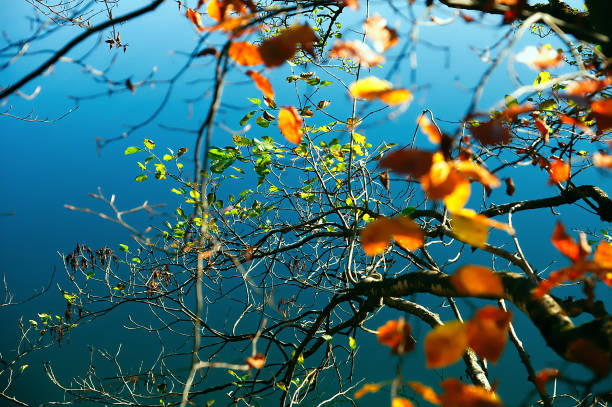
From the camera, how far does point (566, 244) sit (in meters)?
0.76

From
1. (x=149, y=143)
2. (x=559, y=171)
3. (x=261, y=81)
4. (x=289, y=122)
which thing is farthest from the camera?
(x=149, y=143)

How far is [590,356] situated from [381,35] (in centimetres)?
89

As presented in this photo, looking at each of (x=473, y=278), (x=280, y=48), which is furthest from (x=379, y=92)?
(x=473, y=278)

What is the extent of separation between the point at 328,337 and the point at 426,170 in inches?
55.7

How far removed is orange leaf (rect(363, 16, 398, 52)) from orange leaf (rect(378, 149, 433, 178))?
16.1 inches

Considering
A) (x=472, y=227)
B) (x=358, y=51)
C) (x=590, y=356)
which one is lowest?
(x=590, y=356)

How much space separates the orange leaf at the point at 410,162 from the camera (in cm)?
77

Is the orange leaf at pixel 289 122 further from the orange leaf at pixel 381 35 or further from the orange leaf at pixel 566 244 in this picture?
the orange leaf at pixel 566 244

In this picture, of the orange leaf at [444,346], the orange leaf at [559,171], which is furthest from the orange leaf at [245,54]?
the orange leaf at [559,171]

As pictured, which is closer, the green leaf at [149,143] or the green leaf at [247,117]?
the green leaf at [247,117]

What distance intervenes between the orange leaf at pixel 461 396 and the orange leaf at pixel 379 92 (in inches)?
21.2

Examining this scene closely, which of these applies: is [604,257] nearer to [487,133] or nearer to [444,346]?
[444,346]

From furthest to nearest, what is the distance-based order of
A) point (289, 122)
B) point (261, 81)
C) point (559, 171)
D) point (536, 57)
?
point (559, 171)
point (289, 122)
point (536, 57)
point (261, 81)

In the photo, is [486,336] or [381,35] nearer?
[486,336]
